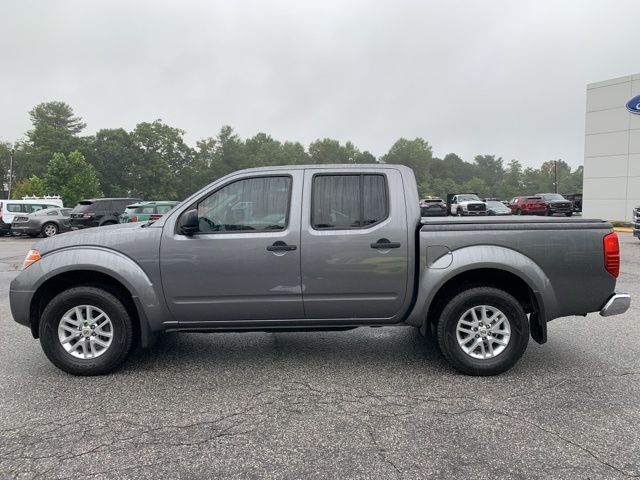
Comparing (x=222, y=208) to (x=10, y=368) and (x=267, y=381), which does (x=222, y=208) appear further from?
(x=10, y=368)

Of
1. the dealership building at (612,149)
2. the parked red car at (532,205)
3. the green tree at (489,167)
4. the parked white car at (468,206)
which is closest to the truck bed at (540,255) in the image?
the dealership building at (612,149)

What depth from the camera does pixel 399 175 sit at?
4.43m

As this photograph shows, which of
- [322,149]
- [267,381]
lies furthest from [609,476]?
[322,149]

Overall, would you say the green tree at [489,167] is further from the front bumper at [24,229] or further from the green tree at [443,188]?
the front bumper at [24,229]

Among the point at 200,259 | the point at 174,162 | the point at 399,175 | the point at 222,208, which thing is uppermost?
the point at 174,162

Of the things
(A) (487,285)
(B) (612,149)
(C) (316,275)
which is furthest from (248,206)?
(B) (612,149)

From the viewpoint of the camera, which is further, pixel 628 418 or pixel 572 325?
pixel 572 325

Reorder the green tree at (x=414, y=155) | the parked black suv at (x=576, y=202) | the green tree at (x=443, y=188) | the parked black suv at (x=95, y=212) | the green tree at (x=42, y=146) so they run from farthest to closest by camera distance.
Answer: the green tree at (x=414, y=155) → the green tree at (x=443, y=188) → the green tree at (x=42, y=146) → the parked black suv at (x=576, y=202) → the parked black suv at (x=95, y=212)

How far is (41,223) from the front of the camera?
21844mm

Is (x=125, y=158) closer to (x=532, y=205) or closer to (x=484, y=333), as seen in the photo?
(x=532, y=205)

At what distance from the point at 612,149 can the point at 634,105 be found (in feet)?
7.86

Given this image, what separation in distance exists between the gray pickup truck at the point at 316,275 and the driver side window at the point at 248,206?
0.01 m

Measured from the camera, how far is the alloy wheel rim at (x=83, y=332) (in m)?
4.24

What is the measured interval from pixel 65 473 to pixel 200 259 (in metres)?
1.87
